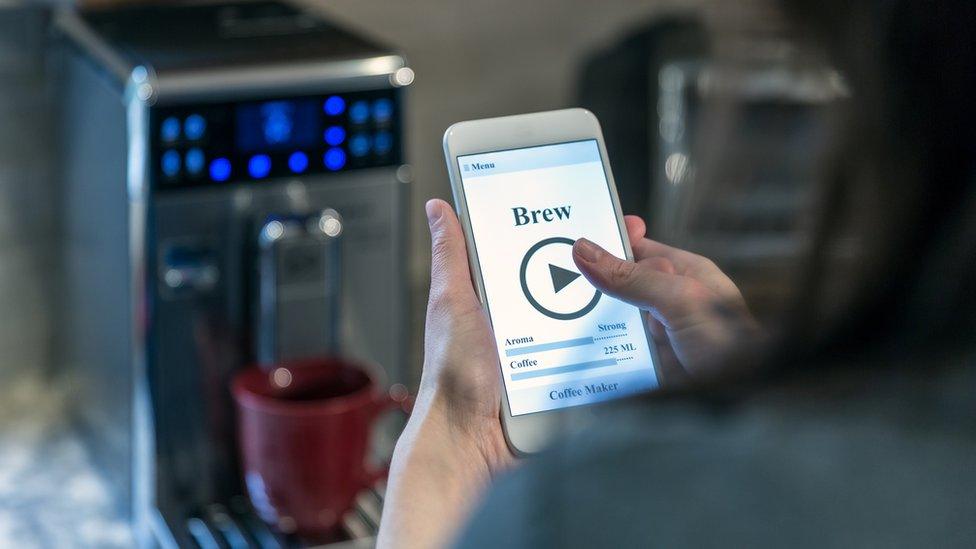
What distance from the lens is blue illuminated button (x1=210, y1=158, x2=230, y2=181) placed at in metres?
0.87

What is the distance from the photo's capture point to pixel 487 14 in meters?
1.30

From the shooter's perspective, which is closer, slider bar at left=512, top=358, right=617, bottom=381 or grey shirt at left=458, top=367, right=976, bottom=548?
grey shirt at left=458, top=367, right=976, bottom=548

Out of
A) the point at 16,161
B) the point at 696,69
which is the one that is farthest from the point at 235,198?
the point at 696,69

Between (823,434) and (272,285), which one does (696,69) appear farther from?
(823,434)

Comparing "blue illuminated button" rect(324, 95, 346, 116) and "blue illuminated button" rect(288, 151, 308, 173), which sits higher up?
"blue illuminated button" rect(324, 95, 346, 116)

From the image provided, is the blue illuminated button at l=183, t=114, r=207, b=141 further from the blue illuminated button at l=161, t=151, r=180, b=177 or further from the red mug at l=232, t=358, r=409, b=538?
the red mug at l=232, t=358, r=409, b=538

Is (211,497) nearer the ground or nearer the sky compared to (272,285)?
nearer the ground

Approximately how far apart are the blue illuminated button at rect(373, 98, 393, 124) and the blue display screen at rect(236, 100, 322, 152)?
0.14 feet

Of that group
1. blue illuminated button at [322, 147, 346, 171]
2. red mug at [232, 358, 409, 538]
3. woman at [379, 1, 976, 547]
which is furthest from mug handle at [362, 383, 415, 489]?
woman at [379, 1, 976, 547]

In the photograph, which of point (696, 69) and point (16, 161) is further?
point (696, 69)

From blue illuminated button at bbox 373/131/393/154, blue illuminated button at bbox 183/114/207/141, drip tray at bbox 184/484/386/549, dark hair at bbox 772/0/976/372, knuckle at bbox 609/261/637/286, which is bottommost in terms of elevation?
drip tray at bbox 184/484/386/549

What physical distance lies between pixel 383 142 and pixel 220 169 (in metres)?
0.12

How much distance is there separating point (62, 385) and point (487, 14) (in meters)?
0.54

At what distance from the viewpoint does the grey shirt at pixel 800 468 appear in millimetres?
301
